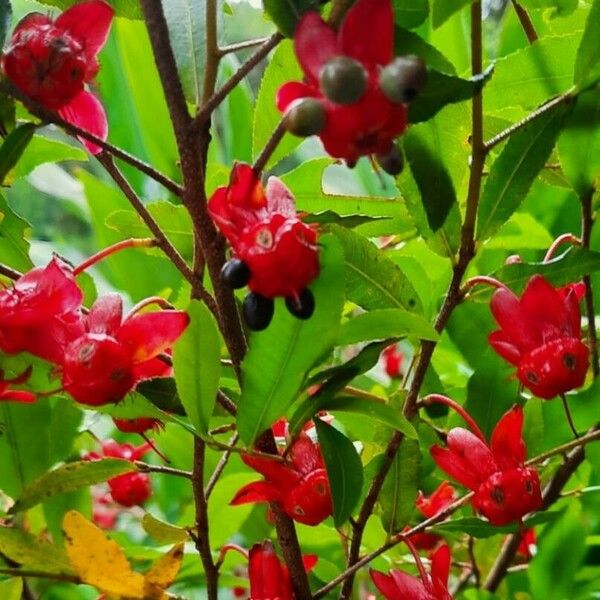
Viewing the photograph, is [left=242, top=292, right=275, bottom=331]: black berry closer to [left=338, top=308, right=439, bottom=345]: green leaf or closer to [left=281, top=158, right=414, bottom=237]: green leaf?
[left=338, top=308, right=439, bottom=345]: green leaf

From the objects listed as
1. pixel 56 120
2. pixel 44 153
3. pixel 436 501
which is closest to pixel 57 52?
pixel 56 120

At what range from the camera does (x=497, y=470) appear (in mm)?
527

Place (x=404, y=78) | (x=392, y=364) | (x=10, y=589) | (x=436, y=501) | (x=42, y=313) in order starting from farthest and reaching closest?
(x=392, y=364)
(x=436, y=501)
(x=10, y=589)
(x=42, y=313)
(x=404, y=78)

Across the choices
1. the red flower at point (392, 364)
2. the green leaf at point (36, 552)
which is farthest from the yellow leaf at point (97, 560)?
the red flower at point (392, 364)

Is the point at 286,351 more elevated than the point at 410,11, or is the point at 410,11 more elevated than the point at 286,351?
the point at 410,11

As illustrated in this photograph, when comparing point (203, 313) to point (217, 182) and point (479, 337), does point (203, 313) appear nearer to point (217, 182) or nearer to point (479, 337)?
point (217, 182)

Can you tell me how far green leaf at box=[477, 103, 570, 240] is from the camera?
0.50 m

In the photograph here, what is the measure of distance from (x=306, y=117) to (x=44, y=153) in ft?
1.12

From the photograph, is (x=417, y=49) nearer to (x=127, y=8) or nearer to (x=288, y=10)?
(x=288, y=10)

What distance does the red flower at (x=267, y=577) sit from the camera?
53 centimetres

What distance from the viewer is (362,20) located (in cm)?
37

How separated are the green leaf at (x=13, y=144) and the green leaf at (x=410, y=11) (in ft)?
0.57

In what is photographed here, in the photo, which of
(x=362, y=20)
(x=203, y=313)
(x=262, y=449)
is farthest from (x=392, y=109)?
(x=262, y=449)

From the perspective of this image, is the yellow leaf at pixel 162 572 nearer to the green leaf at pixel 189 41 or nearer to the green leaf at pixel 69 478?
the green leaf at pixel 69 478
